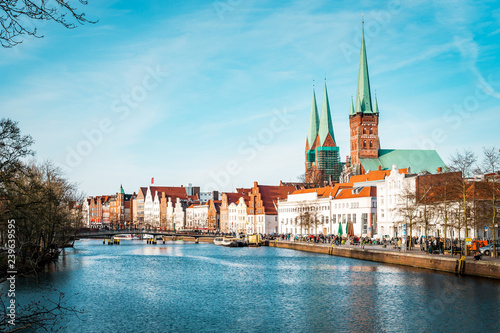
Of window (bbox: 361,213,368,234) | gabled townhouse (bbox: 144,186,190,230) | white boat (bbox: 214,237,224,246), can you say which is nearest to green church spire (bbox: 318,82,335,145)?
gabled townhouse (bbox: 144,186,190,230)

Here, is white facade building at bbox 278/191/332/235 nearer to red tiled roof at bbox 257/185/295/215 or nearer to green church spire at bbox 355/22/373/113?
red tiled roof at bbox 257/185/295/215

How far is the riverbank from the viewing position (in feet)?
128

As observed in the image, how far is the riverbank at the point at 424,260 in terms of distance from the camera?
1541 inches

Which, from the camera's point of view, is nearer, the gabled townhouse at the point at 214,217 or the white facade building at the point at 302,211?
the white facade building at the point at 302,211

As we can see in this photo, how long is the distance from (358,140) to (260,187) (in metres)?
34.7

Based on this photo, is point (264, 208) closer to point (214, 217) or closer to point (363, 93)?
point (214, 217)

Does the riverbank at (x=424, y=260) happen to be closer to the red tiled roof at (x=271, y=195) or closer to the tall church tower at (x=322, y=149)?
the red tiled roof at (x=271, y=195)

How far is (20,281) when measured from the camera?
43250 mm

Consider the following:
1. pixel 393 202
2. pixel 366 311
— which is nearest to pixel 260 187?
pixel 393 202

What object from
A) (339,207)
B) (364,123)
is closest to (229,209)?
(364,123)

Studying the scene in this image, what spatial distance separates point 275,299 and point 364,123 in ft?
406

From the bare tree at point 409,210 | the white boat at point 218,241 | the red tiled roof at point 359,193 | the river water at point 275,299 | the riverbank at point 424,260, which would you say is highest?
the red tiled roof at point 359,193

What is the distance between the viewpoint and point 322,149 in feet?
570

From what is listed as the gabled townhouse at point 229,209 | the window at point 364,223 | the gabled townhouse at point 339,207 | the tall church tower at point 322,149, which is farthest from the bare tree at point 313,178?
the window at point 364,223
